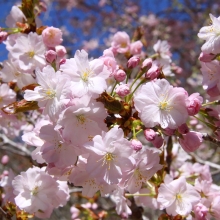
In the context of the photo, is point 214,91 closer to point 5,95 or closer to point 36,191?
point 36,191

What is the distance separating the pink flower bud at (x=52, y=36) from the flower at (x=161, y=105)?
76 centimetres

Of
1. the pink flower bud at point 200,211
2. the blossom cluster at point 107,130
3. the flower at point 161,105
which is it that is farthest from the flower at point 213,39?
the pink flower bud at point 200,211

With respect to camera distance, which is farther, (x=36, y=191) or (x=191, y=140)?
(x=36, y=191)

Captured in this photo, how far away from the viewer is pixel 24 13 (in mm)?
2281

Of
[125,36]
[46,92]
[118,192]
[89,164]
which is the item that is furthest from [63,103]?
[125,36]

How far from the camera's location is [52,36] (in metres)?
2.13

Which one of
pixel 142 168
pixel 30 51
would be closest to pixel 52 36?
pixel 30 51

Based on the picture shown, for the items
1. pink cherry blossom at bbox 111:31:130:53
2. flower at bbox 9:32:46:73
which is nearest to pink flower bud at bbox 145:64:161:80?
flower at bbox 9:32:46:73

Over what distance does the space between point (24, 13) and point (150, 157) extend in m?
1.30

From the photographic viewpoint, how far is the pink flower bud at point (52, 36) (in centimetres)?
212

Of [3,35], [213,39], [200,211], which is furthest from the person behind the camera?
[3,35]

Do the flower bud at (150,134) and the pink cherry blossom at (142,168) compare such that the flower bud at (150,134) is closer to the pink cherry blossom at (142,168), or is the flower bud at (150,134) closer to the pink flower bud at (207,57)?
the pink cherry blossom at (142,168)

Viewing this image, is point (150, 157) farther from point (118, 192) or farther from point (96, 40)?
point (96, 40)

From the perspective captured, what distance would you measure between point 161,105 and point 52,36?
900 mm
